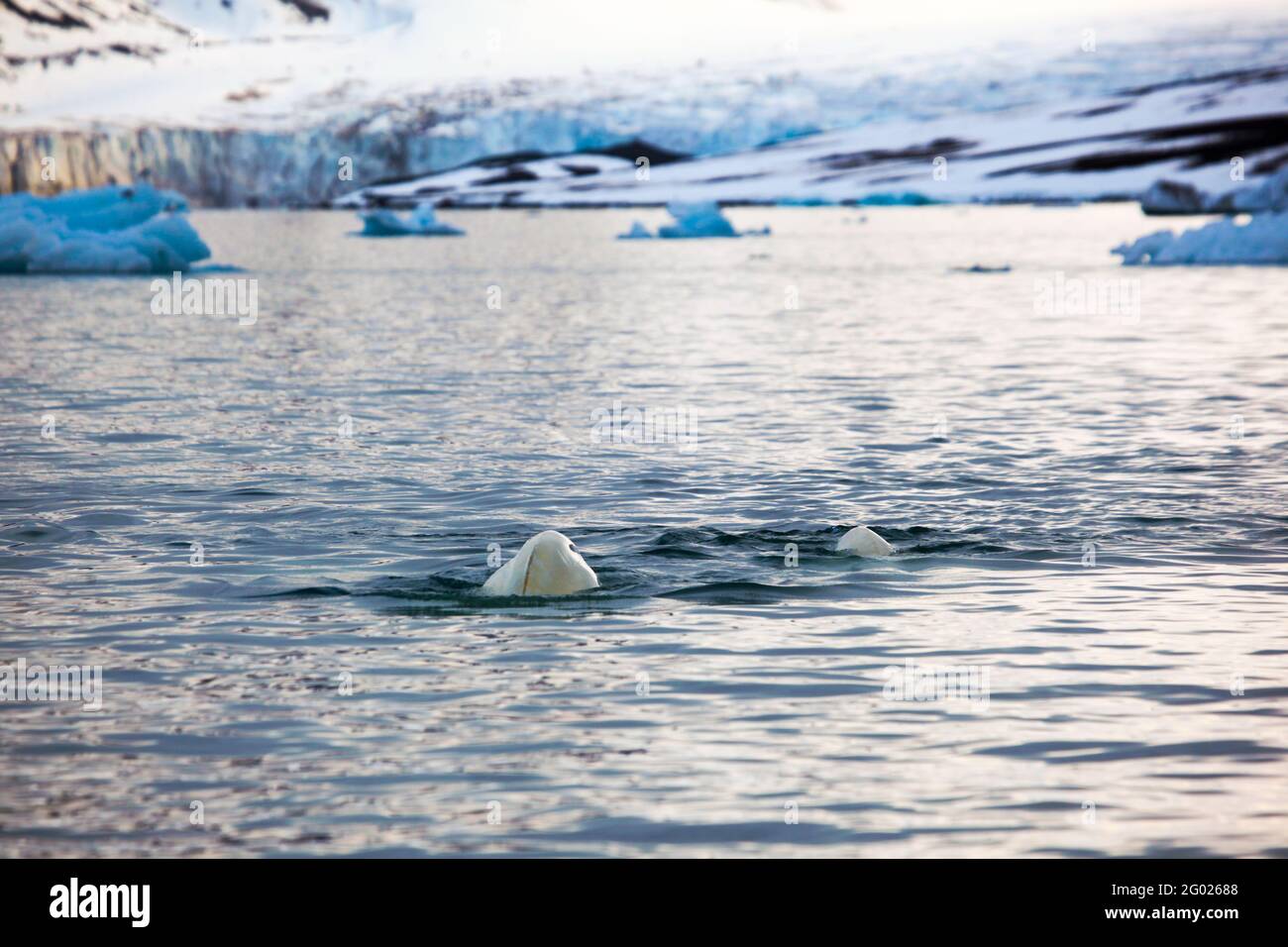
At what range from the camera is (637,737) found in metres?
9.69

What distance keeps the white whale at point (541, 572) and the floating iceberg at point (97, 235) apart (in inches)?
1690

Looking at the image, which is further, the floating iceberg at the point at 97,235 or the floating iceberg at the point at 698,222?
the floating iceberg at the point at 698,222

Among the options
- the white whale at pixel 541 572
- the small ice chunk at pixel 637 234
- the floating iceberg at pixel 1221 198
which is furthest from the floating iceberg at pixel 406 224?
the white whale at pixel 541 572

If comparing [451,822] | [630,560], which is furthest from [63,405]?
[451,822]

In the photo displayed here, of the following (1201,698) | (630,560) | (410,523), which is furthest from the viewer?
(410,523)

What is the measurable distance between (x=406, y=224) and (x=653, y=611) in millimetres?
93242

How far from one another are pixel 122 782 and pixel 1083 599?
7.52 m

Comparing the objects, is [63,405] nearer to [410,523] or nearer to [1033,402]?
[410,523]

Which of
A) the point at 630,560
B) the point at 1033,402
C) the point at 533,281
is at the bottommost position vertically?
the point at 630,560

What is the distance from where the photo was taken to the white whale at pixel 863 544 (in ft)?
48.6
